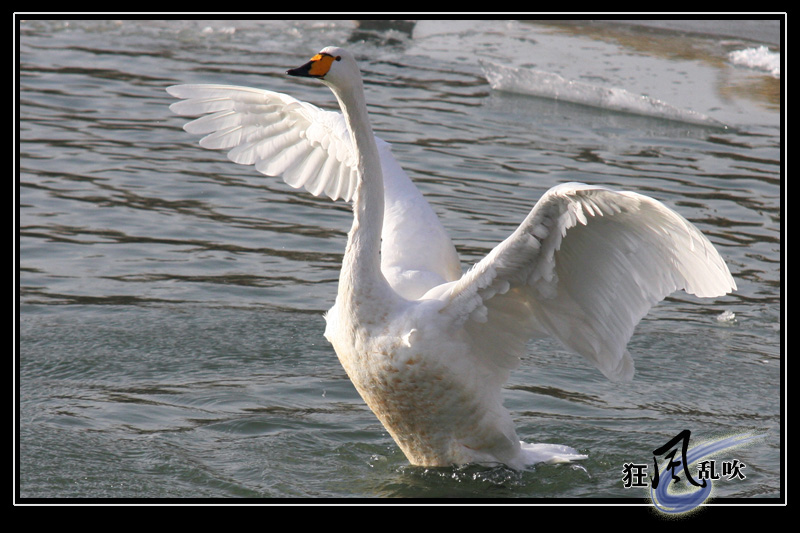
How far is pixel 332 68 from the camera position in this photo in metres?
4.72

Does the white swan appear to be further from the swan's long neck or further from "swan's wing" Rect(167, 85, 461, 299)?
"swan's wing" Rect(167, 85, 461, 299)

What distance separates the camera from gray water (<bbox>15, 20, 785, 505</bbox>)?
543cm

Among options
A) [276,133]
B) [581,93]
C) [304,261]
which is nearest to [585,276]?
[276,133]

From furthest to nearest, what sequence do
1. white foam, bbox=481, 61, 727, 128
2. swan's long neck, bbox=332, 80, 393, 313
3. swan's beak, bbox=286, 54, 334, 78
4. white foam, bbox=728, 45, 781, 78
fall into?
white foam, bbox=728, 45, 781, 78, white foam, bbox=481, 61, 727, 128, swan's long neck, bbox=332, 80, 393, 313, swan's beak, bbox=286, 54, 334, 78

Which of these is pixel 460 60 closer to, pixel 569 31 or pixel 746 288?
pixel 569 31

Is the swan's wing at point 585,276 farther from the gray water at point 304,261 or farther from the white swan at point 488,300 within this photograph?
the gray water at point 304,261

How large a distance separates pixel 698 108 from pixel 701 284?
325 inches

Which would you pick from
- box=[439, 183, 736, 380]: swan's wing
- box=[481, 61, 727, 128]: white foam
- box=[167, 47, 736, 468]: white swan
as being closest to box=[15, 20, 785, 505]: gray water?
box=[481, 61, 727, 128]: white foam

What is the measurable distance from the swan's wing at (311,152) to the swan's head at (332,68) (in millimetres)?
1227

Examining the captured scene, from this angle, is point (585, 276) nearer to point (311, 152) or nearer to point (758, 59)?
point (311, 152)

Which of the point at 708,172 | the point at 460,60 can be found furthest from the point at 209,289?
the point at 460,60

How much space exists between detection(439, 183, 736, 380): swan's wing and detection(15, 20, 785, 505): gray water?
0.80 m
